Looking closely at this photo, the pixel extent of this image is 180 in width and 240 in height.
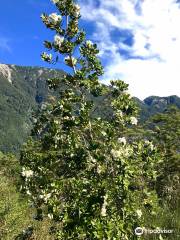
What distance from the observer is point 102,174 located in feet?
29.9

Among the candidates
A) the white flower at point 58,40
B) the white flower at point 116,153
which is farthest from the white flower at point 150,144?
the white flower at point 58,40

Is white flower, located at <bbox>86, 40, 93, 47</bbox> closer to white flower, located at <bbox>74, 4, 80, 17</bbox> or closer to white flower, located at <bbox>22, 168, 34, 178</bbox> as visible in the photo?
white flower, located at <bbox>74, 4, 80, 17</bbox>

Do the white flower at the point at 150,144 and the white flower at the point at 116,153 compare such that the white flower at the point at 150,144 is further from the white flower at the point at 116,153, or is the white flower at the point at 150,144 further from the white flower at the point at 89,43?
the white flower at the point at 89,43

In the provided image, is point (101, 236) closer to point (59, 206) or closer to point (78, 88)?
point (59, 206)

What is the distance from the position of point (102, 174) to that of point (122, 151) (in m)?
0.77

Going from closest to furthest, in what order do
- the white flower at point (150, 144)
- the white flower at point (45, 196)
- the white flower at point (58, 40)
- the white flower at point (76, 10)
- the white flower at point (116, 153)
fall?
the white flower at point (116, 153) < the white flower at point (45, 196) < the white flower at point (150, 144) < the white flower at point (58, 40) < the white flower at point (76, 10)

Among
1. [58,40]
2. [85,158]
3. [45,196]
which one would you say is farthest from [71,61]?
[45,196]

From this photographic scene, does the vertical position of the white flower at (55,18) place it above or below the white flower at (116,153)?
above

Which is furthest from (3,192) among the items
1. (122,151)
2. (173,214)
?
(122,151)

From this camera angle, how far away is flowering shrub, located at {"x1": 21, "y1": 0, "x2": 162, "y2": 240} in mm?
8703

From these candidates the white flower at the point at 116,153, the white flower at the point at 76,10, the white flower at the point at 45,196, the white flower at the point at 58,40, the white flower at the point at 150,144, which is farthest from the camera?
the white flower at the point at 76,10

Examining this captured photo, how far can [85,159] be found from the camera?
30.5 ft

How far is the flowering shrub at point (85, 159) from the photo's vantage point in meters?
8.70

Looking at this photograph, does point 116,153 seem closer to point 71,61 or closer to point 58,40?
point 71,61
